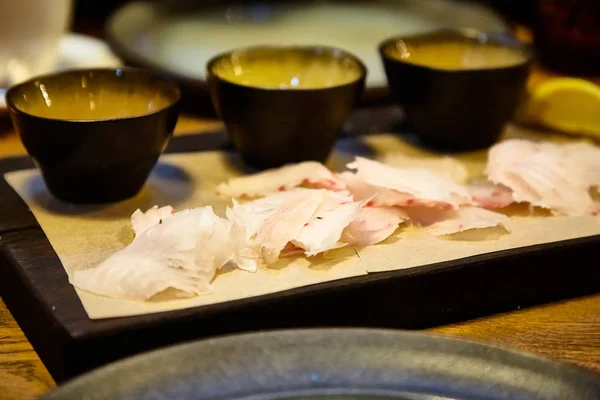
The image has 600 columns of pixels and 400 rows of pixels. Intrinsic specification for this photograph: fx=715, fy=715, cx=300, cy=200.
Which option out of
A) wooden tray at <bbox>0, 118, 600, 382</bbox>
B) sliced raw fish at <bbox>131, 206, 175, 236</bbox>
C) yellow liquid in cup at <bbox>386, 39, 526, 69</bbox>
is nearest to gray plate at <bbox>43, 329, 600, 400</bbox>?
wooden tray at <bbox>0, 118, 600, 382</bbox>

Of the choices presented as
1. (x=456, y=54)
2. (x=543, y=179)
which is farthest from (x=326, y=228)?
(x=456, y=54)

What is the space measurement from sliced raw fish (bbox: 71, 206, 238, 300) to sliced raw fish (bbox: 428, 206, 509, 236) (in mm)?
207

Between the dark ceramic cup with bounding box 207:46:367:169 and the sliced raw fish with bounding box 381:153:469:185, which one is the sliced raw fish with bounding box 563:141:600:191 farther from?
the dark ceramic cup with bounding box 207:46:367:169

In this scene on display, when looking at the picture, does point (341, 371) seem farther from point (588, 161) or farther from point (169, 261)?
point (588, 161)

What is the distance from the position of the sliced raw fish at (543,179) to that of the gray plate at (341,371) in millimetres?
266

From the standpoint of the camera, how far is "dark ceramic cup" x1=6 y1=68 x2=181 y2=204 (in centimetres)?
65

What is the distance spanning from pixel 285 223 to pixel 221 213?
0.10 m

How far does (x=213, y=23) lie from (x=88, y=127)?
785mm

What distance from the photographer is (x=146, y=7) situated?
135 cm

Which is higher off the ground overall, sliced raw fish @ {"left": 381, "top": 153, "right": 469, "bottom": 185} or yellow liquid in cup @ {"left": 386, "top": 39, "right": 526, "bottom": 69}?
yellow liquid in cup @ {"left": 386, "top": 39, "right": 526, "bottom": 69}

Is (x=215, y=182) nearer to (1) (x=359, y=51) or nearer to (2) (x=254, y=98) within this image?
(2) (x=254, y=98)

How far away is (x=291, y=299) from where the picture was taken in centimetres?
56

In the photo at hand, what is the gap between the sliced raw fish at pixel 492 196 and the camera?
721mm

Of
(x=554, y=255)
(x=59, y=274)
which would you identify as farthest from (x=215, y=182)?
(x=554, y=255)
